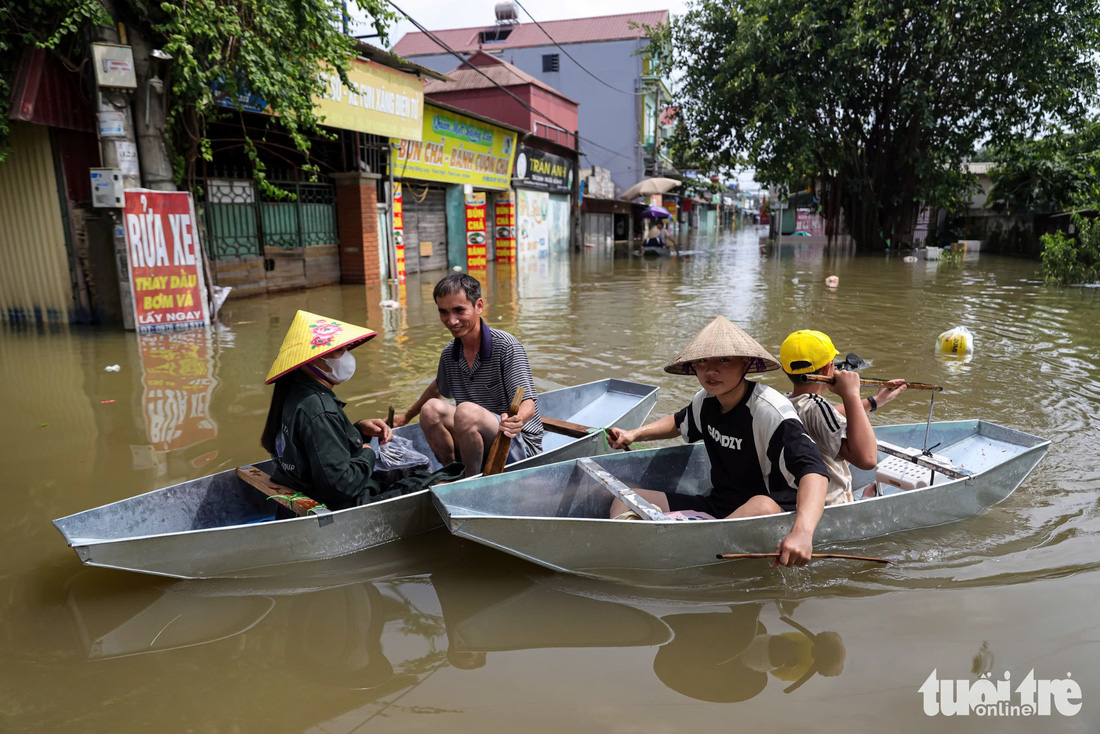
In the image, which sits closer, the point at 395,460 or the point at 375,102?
the point at 395,460

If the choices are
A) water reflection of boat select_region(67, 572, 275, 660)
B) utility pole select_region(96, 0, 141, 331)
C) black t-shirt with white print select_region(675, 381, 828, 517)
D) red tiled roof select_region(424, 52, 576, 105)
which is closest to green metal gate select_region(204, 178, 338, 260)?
utility pole select_region(96, 0, 141, 331)

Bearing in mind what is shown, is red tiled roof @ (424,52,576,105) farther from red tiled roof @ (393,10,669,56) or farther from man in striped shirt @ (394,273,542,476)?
man in striped shirt @ (394,273,542,476)

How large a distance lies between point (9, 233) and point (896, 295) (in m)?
14.6

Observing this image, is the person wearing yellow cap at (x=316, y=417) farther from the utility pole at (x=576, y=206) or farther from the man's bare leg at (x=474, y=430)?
the utility pole at (x=576, y=206)

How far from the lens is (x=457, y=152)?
730 inches

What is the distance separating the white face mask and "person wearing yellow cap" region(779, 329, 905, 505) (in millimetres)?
1994

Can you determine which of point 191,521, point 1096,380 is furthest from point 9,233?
point 1096,380

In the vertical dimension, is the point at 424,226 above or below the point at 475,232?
above

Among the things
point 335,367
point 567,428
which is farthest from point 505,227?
point 335,367

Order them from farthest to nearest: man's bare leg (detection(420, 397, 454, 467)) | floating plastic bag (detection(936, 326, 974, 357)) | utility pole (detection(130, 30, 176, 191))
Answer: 1. utility pole (detection(130, 30, 176, 191))
2. floating plastic bag (detection(936, 326, 974, 357))
3. man's bare leg (detection(420, 397, 454, 467))

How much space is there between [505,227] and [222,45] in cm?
1359

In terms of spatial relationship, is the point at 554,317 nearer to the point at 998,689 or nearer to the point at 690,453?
the point at 690,453

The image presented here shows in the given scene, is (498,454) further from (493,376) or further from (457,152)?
(457,152)

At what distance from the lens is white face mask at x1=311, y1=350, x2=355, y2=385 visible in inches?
127
